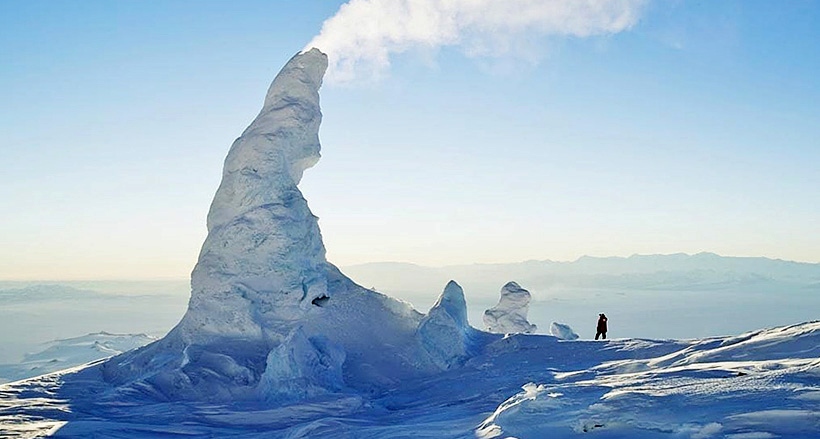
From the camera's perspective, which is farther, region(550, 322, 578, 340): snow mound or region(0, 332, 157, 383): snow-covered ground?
region(0, 332, 157, 383): snow-covered ground

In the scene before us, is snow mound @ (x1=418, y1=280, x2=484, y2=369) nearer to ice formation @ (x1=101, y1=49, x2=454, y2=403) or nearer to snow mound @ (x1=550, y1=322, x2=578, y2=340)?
ice formation @ (x1=101, y1=49, x2=454, y2=403)

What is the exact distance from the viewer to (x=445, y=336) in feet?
91.6

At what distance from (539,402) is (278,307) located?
19420 mm

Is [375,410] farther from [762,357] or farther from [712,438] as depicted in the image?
[712,438]

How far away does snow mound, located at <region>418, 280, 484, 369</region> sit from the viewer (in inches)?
1074

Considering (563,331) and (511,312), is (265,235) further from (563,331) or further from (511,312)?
(563,331)

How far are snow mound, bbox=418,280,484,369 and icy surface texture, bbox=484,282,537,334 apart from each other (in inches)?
575

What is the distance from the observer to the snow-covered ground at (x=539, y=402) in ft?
32.7

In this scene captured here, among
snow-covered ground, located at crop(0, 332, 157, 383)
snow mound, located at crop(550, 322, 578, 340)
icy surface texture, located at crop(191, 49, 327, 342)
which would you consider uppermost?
icy surface texture, located at crop(191, 49, 327, 342)

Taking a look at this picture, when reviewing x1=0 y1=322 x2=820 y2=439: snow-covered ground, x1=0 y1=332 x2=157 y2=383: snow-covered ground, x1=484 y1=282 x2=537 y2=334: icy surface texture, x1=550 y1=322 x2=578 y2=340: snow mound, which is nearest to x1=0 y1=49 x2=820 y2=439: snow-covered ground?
x1=0 y1=322 x2=820 y2=439: snow-covered ground

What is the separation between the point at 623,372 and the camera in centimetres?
1769

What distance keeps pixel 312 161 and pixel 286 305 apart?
341 inches

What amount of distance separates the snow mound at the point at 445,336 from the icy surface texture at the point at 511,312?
14.6 meters

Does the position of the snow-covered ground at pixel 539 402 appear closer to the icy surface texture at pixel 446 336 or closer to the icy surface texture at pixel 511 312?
the icy surface texture at pixel 446 336
